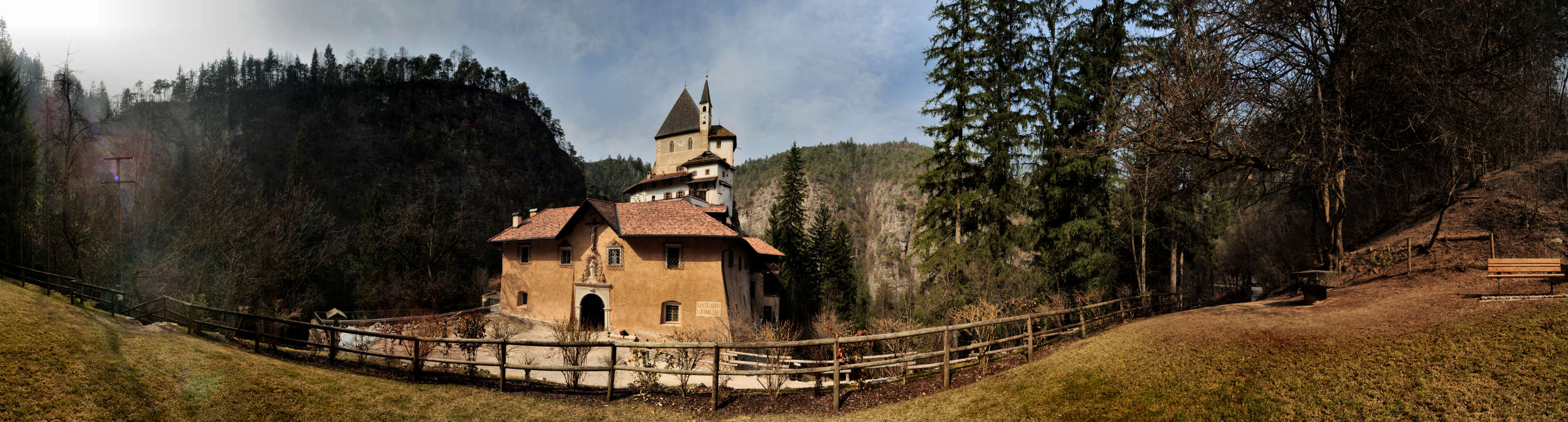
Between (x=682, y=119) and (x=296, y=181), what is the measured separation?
160 feet

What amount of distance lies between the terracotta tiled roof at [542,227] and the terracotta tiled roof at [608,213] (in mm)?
2228

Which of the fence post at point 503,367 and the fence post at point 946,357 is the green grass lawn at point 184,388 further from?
the fence post at point 946,357

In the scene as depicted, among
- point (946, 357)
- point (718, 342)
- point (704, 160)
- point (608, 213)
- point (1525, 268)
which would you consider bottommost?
point (946, 357)

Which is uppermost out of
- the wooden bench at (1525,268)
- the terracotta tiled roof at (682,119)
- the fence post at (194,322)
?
the terracotta tiled roof at (682,119)

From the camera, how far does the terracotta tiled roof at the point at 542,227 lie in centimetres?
2808

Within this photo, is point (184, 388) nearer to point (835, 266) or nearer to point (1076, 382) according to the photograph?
point (1076, 382)

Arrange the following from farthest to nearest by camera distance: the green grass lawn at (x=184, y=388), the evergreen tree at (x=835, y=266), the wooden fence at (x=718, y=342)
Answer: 1. the evergreen tree at (x=835, y=266)
2. the wooden fence at (x=718, y=342)
3. the green grass lawn at (x=184, y=388)

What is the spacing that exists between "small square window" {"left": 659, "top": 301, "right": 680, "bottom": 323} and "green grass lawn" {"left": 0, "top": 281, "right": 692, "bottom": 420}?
47.8 feet

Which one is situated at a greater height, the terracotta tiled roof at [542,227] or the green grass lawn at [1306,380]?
the terracotta tiled roof at [542,227]

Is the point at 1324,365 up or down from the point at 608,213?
down

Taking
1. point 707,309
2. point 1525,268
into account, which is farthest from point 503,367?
point 1525,268

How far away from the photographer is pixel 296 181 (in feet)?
219

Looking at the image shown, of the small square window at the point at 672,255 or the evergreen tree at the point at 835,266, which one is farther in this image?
the evergreen tree at the point at 835,266

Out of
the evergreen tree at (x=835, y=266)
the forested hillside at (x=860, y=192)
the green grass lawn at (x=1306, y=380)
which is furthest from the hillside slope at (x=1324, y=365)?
the forested hillside at (x=860, y=192)
